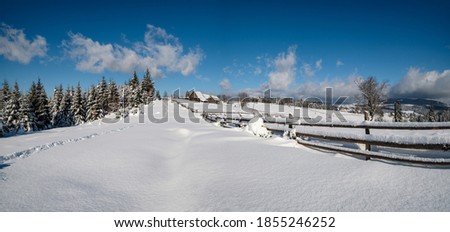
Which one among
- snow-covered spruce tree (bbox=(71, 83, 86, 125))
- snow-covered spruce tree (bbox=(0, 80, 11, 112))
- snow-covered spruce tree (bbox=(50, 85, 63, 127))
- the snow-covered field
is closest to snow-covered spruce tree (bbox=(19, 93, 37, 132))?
snow-covered spruce tree (bbox=(0, 80, 11, 112))

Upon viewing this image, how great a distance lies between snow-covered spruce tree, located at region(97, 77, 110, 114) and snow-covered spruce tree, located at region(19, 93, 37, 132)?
13807 mm

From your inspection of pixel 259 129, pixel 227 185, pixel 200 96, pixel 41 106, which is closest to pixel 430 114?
pixel 259 129

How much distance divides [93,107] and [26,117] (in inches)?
541

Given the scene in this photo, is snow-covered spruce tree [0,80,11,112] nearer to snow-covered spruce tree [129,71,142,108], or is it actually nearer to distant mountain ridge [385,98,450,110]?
snow-covered spruce tree [129,71,142,108]

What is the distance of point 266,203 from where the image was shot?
13.1 ft

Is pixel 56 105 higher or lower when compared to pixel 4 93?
lower

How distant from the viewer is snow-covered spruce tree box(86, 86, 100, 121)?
54562 millimetres

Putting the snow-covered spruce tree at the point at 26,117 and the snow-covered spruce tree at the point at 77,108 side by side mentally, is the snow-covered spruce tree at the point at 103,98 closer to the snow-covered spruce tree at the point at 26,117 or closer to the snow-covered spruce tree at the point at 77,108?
the snow-covered spruce tree at the point at 77,108

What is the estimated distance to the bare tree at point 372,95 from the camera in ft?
119

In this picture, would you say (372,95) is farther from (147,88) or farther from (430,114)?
(147,88)

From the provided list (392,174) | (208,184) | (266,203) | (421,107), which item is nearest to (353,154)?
(392,174)

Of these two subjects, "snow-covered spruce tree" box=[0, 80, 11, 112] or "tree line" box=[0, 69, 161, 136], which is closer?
"tree line" box=[0, 69, 161, 136]

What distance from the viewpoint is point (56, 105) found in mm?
57031
